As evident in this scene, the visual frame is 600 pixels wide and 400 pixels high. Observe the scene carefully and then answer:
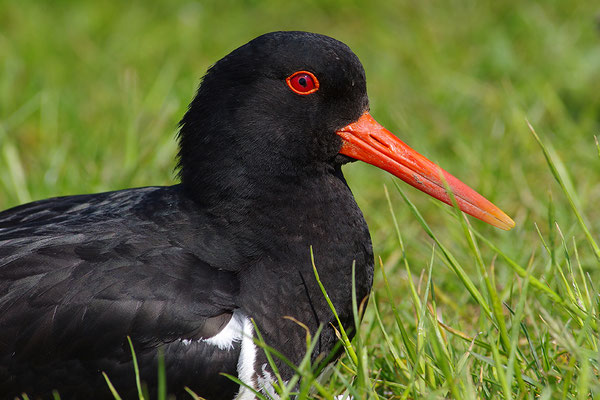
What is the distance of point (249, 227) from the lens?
3709 mm

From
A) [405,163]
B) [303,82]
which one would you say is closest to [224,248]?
[303,82]

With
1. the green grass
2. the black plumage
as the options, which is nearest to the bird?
the black plumage

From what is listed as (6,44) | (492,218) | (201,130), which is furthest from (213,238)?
(6,44)

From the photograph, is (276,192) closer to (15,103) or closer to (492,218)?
(492,218)

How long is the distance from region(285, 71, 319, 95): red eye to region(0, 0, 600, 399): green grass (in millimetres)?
698

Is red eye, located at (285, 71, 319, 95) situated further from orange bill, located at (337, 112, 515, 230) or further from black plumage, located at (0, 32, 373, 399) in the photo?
orange bill, located at (337, 112, 515, 230)

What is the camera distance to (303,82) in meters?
3.71

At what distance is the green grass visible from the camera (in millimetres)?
3279

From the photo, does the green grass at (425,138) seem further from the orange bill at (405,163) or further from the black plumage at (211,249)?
the black plumage at (211,249)

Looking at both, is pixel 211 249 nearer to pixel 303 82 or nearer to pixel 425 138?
pixel 303 82

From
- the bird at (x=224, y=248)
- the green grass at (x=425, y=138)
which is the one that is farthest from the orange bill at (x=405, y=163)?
the green grass at (x=425, y=138)

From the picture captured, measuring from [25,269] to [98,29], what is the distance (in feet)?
18.9

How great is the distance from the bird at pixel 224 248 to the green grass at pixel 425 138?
0.33m

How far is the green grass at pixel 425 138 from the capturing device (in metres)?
3.28
